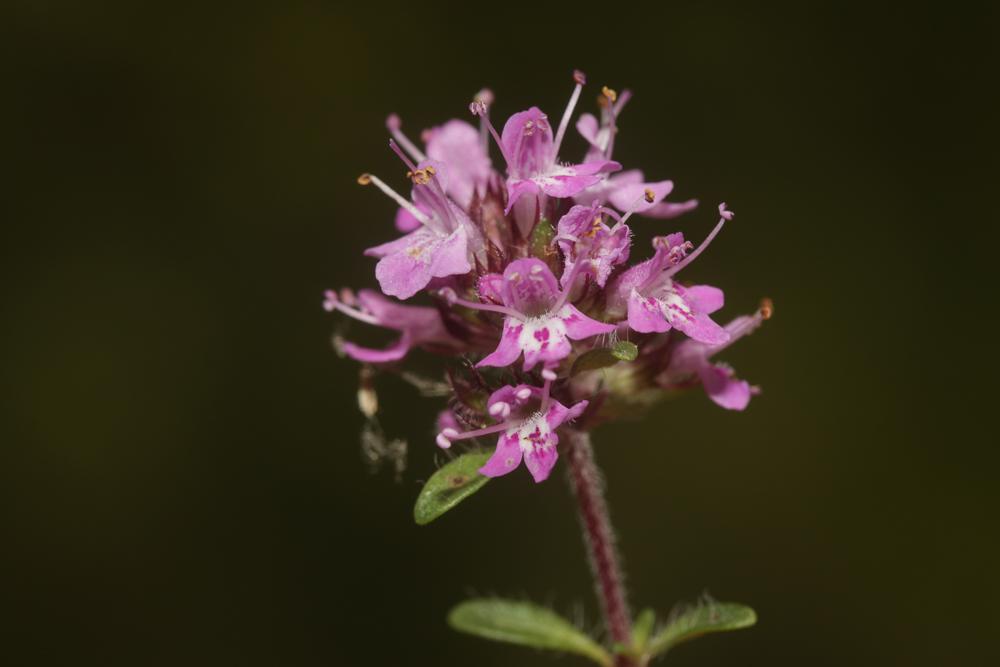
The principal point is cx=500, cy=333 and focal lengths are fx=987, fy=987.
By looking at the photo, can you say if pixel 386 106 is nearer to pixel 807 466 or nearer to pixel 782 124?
pixel 782 124

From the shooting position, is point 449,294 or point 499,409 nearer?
point 499,409

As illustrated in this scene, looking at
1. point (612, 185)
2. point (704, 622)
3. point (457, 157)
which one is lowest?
point (704, 622)

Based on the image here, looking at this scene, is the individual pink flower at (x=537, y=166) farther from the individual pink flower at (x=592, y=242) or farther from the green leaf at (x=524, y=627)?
the green leaf at (x=524, y=627)

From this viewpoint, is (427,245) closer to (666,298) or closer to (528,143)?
(528,143)

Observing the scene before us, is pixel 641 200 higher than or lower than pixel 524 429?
higher

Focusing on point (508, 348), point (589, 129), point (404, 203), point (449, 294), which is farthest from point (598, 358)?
point (589, 129)

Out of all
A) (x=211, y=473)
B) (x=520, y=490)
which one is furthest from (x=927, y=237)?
(x=211, y=473)
